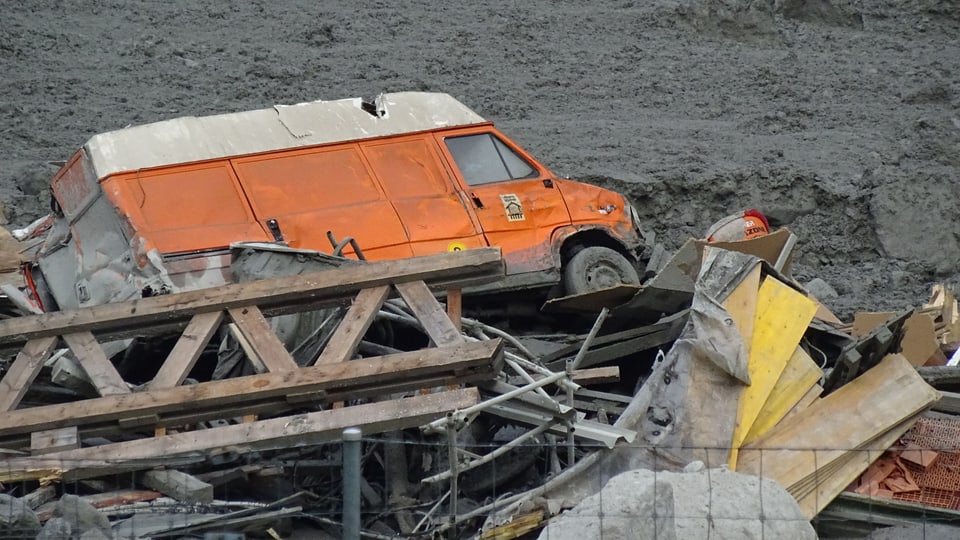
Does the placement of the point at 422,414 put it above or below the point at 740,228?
above

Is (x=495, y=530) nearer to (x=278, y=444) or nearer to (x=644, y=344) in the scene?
(x=278, y=444)

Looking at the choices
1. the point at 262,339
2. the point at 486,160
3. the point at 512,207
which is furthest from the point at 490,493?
the point at 486,160

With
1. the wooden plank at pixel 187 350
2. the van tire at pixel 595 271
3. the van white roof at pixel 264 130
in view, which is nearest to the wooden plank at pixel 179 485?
the wooden plank at pixel 187 350

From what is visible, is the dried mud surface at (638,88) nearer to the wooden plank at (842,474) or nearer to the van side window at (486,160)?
the van side window at (486,160)

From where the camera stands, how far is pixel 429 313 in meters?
8.84

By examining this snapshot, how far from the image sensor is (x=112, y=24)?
19.3m

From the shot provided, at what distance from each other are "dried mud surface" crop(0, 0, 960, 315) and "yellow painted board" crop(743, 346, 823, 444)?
4979 mm

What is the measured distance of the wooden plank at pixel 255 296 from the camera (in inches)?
351

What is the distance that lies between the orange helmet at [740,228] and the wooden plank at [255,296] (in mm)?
4234

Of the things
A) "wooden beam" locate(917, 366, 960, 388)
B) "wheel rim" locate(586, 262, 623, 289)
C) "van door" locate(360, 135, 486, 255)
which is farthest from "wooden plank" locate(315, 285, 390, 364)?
"wooden beam" locate(917, 366, 960, 388)

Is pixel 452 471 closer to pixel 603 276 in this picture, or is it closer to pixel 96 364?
pixel 96 364

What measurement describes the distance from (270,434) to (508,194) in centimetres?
482

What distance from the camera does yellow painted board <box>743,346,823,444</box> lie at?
899cm

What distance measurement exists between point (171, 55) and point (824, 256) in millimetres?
8617
